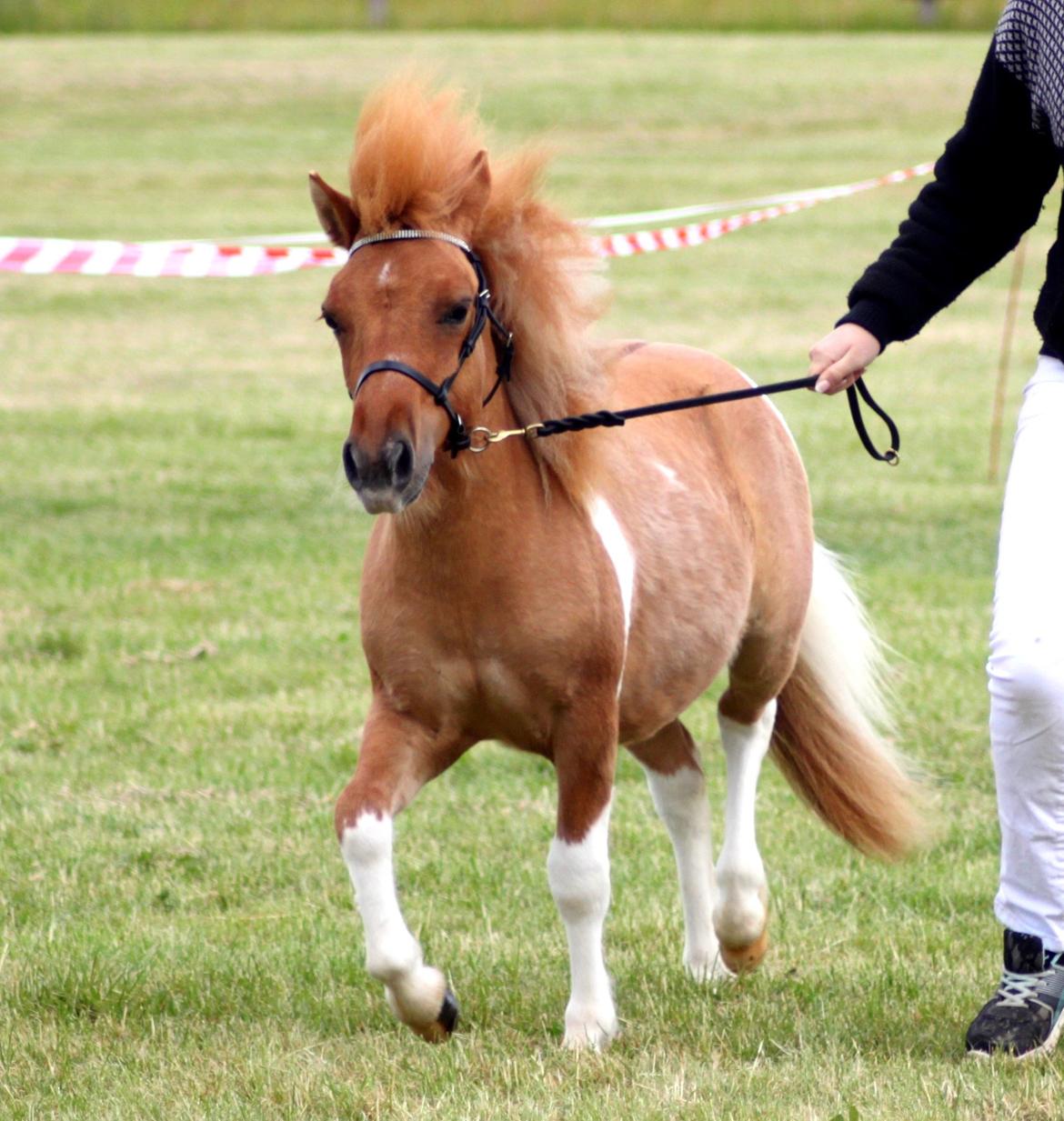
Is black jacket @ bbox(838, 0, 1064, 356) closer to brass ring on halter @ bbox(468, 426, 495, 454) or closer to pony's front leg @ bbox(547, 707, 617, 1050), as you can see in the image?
brass ring on halter @ bbox(468, 426, 495, 454)

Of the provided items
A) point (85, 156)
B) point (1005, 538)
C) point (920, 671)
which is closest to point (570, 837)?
point (1005, 538)

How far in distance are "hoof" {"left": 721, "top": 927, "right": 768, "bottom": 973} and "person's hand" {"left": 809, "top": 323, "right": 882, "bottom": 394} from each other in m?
1.35

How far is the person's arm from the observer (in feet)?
12.6

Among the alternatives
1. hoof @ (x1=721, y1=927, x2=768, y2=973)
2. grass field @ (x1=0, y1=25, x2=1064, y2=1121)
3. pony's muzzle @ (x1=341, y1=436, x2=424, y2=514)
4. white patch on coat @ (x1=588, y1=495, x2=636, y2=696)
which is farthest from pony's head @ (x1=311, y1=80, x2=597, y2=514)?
hoof @ (x1=721, y1=927, x2=768, y2=973)

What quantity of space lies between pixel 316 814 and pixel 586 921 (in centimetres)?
210

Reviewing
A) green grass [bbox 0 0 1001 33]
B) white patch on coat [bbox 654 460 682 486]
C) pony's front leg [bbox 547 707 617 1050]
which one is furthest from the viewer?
green grass [bbox 0 0 1001 33]

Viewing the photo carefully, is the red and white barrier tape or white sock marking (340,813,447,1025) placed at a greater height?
white sock marking (340,813,447,1025)

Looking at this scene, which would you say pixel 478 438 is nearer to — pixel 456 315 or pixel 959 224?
pixel 456 315

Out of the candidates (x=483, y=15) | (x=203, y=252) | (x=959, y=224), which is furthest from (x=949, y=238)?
(x=483, y=15)

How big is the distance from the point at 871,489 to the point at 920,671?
4144 mm

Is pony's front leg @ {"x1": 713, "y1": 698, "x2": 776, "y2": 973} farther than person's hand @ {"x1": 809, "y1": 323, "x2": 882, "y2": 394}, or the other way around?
pony's front leg @ {"x1": 713, "y1": 698, "x2": 776, "y2": 973}

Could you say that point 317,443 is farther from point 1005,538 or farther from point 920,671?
point 1005,538

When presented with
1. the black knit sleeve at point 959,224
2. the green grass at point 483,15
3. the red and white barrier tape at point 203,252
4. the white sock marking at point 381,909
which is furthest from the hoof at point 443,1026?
the green grass at point 483,15

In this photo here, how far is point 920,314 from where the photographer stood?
3.98 meters
